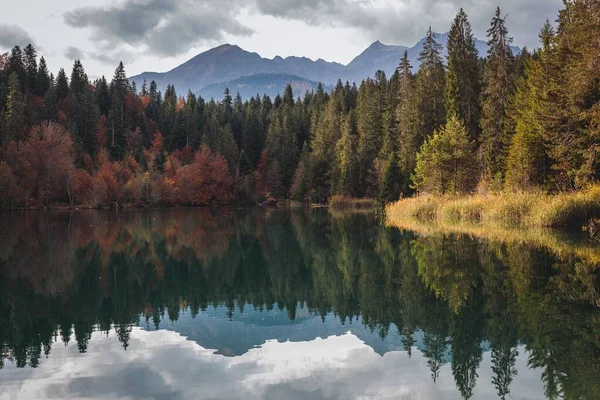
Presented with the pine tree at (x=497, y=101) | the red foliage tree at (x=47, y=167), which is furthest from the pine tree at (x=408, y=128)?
the red foliage tree at (x=47, y=167)

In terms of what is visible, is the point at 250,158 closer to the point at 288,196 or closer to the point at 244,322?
the point at 288,196

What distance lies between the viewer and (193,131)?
122812mm

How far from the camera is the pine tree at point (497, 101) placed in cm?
4888

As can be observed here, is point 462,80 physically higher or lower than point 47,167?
higher

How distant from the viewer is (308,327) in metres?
12.0

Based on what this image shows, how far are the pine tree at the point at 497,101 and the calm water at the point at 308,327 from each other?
29.0 m

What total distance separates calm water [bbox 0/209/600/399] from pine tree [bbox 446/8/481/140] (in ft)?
119

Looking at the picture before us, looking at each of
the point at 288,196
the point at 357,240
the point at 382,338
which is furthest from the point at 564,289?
the point at 288,196

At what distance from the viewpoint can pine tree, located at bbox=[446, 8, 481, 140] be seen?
55419mm

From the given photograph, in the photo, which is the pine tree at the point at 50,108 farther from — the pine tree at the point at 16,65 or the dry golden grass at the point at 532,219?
the dry golden grass at the point at 532,219

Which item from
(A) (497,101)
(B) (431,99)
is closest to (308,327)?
(A) (497,101)

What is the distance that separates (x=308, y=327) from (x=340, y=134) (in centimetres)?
8811

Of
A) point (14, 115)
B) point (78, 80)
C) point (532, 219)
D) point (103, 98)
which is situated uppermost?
point (78, 80)

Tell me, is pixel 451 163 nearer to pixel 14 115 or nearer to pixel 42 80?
pixel 14 115
